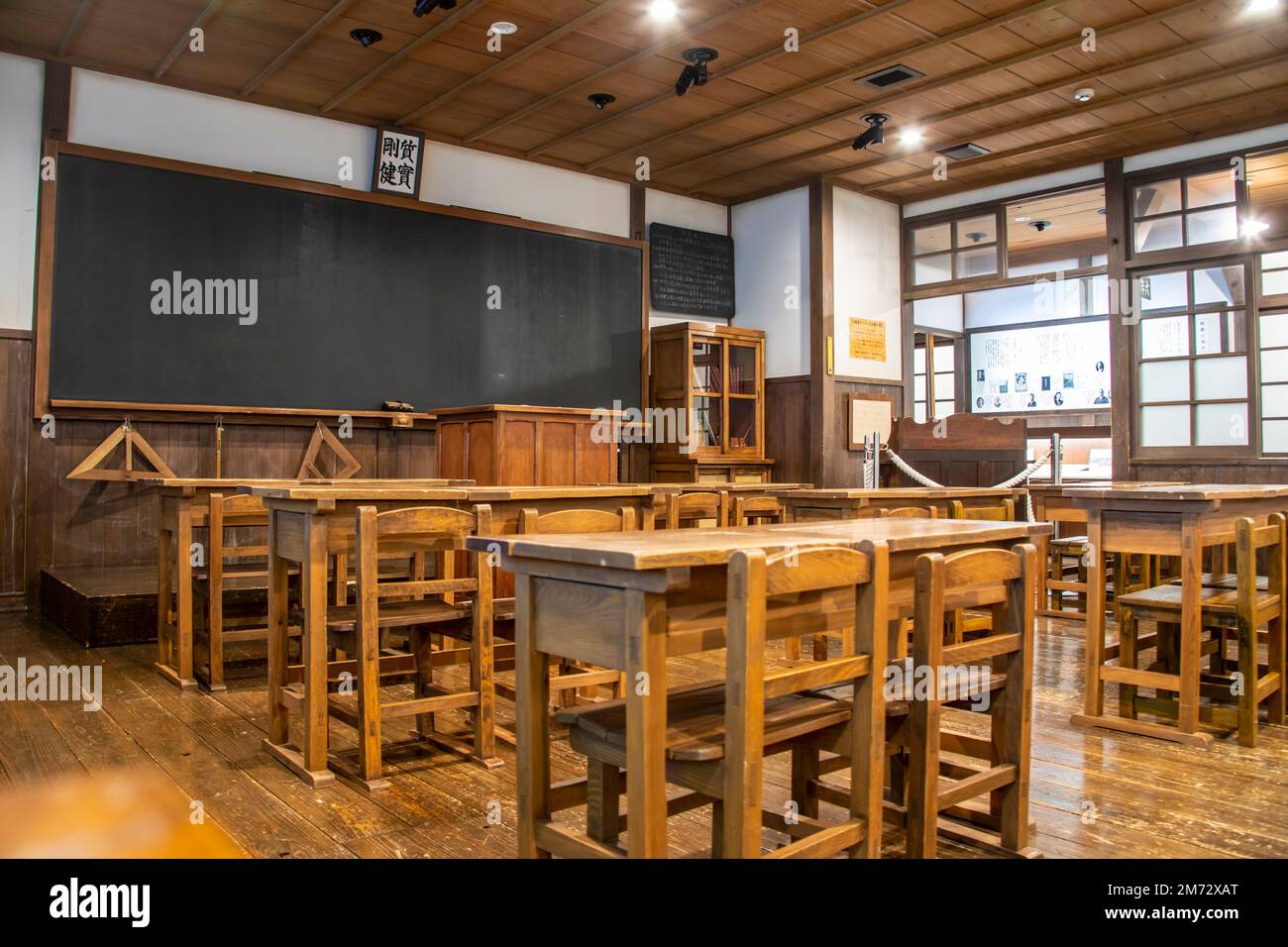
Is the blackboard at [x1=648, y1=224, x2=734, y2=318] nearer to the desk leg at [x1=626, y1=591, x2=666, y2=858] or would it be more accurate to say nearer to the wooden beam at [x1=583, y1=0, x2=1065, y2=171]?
the wooden beam at [x1=583, y1=0, x2=1065, y2=171]

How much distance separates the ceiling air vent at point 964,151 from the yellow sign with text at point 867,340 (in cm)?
158

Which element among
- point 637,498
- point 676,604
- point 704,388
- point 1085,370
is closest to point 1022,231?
point 1085,370

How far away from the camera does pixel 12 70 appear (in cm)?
566

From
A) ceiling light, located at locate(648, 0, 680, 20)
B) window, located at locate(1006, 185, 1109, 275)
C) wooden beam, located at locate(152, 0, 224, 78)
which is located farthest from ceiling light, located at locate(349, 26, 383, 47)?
window, located at locate(1006, 185, 1109, 275)

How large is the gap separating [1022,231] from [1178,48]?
394 cm

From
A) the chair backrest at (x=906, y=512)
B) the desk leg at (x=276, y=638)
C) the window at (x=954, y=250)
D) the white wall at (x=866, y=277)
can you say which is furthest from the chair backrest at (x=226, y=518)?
the window at (x=954, y=250)

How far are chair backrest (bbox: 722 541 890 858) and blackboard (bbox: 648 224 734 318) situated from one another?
6705 millimetres

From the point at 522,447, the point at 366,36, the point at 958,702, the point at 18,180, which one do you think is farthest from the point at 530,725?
the point at 18,180

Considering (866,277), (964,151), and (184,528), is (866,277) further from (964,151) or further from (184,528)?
(184,528)

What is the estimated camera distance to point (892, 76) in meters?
6.14

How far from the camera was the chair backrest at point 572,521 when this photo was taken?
9.89 feet

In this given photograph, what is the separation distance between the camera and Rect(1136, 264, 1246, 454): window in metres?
6.98

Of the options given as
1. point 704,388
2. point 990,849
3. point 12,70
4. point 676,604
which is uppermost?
point 12,70

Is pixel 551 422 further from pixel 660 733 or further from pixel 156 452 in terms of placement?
pixel 660 733
